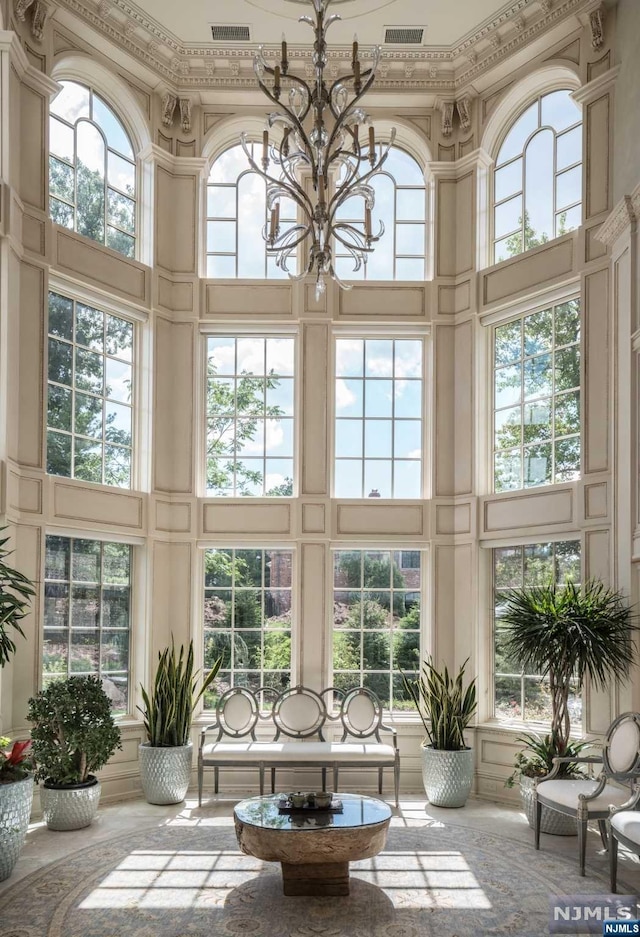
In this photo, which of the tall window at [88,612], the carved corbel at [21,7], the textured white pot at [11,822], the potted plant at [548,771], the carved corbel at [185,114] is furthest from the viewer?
the carved corbel at [185,114]

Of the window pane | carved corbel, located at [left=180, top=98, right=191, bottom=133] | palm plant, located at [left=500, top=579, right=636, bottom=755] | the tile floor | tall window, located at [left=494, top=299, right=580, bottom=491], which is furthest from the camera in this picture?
carved corbel, located at [left=180, top=98, right=191, bottom=133]

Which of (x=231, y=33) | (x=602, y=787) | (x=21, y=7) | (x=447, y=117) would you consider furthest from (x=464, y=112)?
(x=602, y=787)

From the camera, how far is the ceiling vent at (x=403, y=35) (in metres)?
8.27

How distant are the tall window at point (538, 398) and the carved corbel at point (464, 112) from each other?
203 centimetres

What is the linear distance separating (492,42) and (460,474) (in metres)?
3.92

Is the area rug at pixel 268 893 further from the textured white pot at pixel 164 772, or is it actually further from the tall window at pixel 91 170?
the tall window at pixel 91 170

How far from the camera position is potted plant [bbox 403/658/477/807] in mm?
7570

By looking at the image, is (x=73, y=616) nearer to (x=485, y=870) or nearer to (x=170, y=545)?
(x=170, y=545)

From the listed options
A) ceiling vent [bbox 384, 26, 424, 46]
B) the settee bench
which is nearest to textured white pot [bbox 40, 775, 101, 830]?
the settee bench

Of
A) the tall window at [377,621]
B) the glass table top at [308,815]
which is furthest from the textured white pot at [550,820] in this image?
the tall window at [377,621]

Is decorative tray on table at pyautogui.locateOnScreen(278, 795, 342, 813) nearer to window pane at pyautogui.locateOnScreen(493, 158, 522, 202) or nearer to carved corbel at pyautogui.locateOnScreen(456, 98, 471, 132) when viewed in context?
window pane at pyautogui.locateOnScreen(493, 158, 522, 202)

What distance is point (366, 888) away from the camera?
5445mm

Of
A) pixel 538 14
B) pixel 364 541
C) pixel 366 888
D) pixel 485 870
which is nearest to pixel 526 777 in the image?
pixel 485 870

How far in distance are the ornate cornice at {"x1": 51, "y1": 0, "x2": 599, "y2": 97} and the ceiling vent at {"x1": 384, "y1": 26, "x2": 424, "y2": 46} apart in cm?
10
